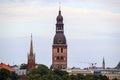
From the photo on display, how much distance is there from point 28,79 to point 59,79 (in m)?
7.08

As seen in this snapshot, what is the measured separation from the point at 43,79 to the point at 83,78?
2922 centimetres

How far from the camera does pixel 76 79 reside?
166500mm

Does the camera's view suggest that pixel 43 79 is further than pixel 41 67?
No

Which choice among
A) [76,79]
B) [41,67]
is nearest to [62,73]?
[41,67]

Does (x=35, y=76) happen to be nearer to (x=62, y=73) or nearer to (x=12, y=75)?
(x=12, y=75)

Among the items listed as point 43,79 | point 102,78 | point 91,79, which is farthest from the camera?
point 102,78

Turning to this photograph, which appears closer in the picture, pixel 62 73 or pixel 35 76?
pixel 35 76

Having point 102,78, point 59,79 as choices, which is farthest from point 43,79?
point 102,78

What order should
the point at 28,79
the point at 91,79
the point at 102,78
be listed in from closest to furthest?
the point at 28,79, the point at 91,79, the point at 102,78

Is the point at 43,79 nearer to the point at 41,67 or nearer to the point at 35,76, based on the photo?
the point at 35,76

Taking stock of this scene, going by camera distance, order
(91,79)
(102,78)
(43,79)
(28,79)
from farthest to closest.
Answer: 1. (102,78)
2. (91,79)
3. (28,79)
4. (43,79)

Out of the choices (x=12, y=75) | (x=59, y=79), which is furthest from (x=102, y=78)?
(x=59, y=79)

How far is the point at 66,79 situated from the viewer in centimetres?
15712

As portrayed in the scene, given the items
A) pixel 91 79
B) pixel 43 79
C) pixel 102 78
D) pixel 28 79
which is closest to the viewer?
pixel 43 79
